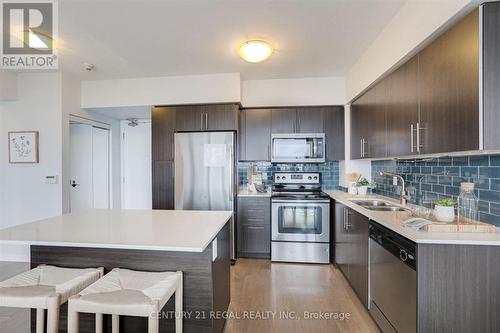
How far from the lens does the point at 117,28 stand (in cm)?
223

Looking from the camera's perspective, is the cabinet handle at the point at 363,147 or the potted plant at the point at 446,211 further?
the cabinet handle at the point at 363,147

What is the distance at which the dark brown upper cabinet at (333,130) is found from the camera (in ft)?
11.7

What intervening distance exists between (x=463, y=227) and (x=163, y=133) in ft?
10.9

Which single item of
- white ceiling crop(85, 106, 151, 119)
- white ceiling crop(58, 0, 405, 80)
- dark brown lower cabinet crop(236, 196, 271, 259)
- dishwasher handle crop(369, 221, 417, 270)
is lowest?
dark brown lower cabinet crop(236, 196, 271, 259)

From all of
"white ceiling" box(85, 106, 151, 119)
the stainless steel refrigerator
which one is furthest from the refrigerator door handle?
"white ceiling" box(85, 106, 151, 119)

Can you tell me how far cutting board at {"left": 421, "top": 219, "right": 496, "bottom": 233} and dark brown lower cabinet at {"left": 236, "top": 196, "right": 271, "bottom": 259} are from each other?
6.67 ft

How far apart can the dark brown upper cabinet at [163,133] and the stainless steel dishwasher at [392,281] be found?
2.72 metres

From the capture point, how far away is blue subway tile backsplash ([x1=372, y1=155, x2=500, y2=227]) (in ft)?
5.19

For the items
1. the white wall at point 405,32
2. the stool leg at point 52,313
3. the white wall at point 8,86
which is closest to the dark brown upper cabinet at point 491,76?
the white wall at point 405,32

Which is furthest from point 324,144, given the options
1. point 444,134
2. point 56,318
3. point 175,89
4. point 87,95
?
point 87,95

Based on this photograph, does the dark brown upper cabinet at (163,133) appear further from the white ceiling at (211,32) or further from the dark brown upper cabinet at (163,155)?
the white ceiling at (211,32)

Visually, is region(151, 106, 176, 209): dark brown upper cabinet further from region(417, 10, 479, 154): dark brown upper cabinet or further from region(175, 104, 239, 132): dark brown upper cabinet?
region(417, 10, 479, 154): dark brown upper cabinet

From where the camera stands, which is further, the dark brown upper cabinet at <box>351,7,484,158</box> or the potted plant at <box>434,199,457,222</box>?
the potted plant at <box>434,199,457,222</box>

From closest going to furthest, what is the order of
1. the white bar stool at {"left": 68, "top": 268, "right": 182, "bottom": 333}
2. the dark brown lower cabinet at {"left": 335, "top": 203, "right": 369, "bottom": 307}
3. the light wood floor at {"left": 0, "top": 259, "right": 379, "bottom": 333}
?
the white bar stool at {"left": 68, "top": 268, "right": 182, "bottom": 333} < the light wood floor at {"left": 0, "top": 259, "right": 379, "bottom": 333} < the dark brown lower cabinet at {"left": 335, "top": 203, "right": 369, "bottom": 307}
